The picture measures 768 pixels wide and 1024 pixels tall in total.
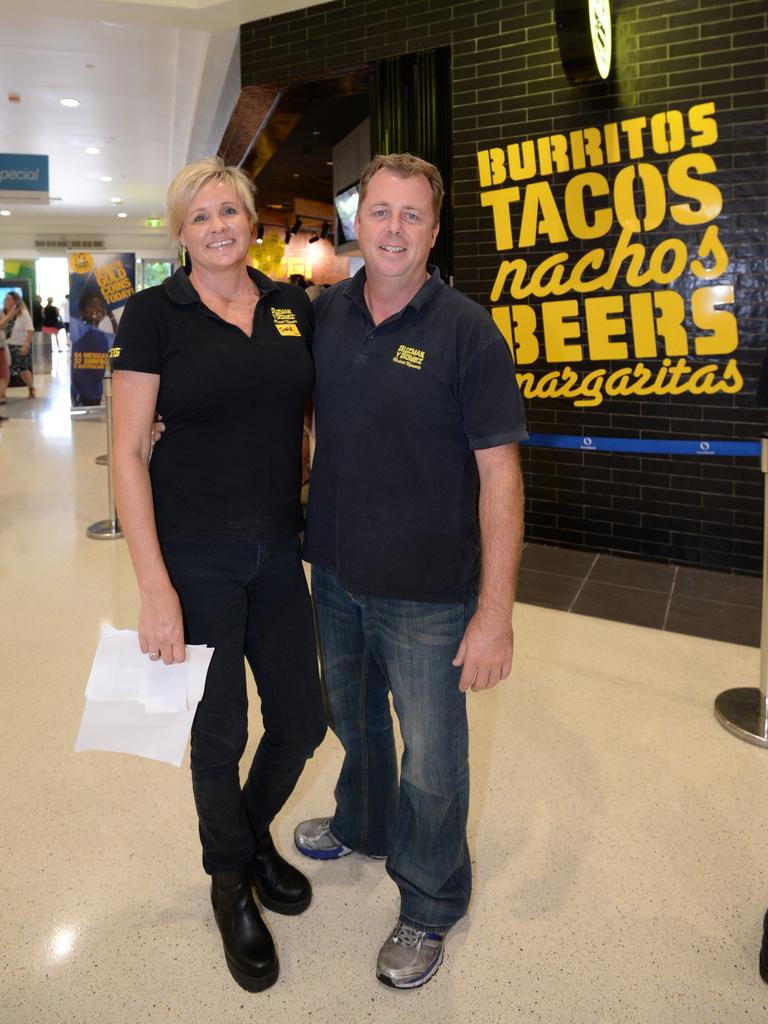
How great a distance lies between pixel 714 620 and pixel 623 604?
17.0 inches

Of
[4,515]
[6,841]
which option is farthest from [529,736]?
[4,515]

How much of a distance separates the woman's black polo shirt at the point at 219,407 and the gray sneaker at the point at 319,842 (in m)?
0.93

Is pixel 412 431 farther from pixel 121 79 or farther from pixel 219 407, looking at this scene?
pixel 121 79

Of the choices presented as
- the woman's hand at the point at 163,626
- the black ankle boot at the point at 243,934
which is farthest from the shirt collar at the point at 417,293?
the black ankle boot at the point at 243,934

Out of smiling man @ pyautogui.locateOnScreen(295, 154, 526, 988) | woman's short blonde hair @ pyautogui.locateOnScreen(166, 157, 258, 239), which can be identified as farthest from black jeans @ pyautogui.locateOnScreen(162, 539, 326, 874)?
woman's short blonde hair @ pyautogui.locateOnScreen(166, 157, 258, 239)

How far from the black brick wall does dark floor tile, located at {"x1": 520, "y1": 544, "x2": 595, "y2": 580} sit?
0.33 ft

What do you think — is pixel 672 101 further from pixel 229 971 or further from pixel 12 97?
pixel 12 97

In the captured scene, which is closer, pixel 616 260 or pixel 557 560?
pixel 616 260

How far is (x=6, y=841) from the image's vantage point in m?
2.19

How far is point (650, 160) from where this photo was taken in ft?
14.8

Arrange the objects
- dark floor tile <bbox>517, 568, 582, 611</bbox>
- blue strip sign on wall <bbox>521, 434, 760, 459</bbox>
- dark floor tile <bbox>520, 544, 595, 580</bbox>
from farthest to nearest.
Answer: dark floor tile <bbox>520, 544, 595, 580</bbox>
blue strip sign on wall <bbox>521, 434, 760, 459</bbox>
dark floor tile <bbox>517, 568, 582, 611</bbox>

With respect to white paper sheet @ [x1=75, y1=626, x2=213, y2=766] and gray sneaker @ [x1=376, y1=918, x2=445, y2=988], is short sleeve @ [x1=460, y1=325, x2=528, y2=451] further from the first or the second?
gray sneaker @ [x1=376, y1=918, x2=445, y2=988]

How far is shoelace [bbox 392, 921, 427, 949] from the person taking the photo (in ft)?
5.71

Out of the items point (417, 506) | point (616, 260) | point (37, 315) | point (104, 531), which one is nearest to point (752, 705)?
point (417, 506)
